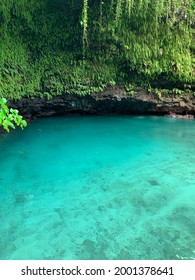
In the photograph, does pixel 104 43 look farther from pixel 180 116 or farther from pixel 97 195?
pixel 97 195

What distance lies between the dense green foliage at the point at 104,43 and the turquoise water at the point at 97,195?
7.57 feet

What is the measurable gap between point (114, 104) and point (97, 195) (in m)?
5.67

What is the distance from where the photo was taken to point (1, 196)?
433 cm

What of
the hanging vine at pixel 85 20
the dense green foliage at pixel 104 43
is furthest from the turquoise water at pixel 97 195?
the hanging vine at pixel 85 20

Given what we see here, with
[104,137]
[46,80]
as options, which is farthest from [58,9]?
[104,137]

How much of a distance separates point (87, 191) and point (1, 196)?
1.33m

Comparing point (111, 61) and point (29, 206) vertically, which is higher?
point (111, 61)

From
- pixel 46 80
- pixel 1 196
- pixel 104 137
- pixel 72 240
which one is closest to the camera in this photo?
pixel 72 240

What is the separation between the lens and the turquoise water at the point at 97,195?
3.25 meters

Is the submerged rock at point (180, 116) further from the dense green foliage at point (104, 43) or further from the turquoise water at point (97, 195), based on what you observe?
the turquoise water at point (97, 195)

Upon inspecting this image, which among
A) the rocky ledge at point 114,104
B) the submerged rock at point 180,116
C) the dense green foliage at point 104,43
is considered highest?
the dense green foliage at point 104,43

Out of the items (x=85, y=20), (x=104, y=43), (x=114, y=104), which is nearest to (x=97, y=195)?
(x=114, y=104)

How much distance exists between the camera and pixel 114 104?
9664mm

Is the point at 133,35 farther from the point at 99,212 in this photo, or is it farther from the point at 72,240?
the point at 72,240
